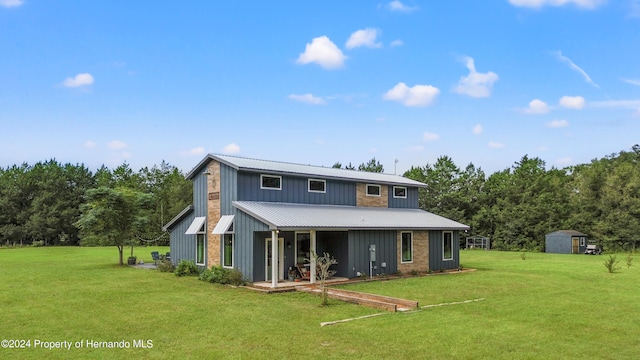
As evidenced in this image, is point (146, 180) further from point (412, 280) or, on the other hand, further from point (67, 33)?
point (412, 280)

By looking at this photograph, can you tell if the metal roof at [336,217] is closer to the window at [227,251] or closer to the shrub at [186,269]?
the window at [227,251]

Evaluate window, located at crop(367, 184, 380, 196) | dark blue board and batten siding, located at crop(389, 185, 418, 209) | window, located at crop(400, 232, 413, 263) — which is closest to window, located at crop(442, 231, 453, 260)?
window, located at crop(400, 232, 413, 263)

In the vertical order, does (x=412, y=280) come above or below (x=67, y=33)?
below

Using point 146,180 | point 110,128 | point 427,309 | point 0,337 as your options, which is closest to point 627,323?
point 427,309

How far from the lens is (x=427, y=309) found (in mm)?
12125

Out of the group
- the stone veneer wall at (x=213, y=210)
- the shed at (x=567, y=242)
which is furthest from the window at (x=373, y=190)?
the shed at (x=567, y=242)

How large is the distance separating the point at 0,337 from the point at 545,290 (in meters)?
15.7

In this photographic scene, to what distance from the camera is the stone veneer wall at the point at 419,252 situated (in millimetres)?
21438

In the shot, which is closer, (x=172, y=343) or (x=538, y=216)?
(x=172, y=343)

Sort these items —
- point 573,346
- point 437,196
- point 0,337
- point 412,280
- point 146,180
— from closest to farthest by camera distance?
point 573,346 < point 0,337 < point 412,280 < point 437,196 < point 146,180

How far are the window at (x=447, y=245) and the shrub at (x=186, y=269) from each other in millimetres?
12384

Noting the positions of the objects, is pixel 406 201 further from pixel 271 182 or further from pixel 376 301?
pixel 376 301

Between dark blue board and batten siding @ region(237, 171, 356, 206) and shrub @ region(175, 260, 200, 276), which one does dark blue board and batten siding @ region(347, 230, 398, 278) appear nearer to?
dark blue board and batten siding @ region(237, 171, 356, 206)

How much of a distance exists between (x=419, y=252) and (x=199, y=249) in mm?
10564
